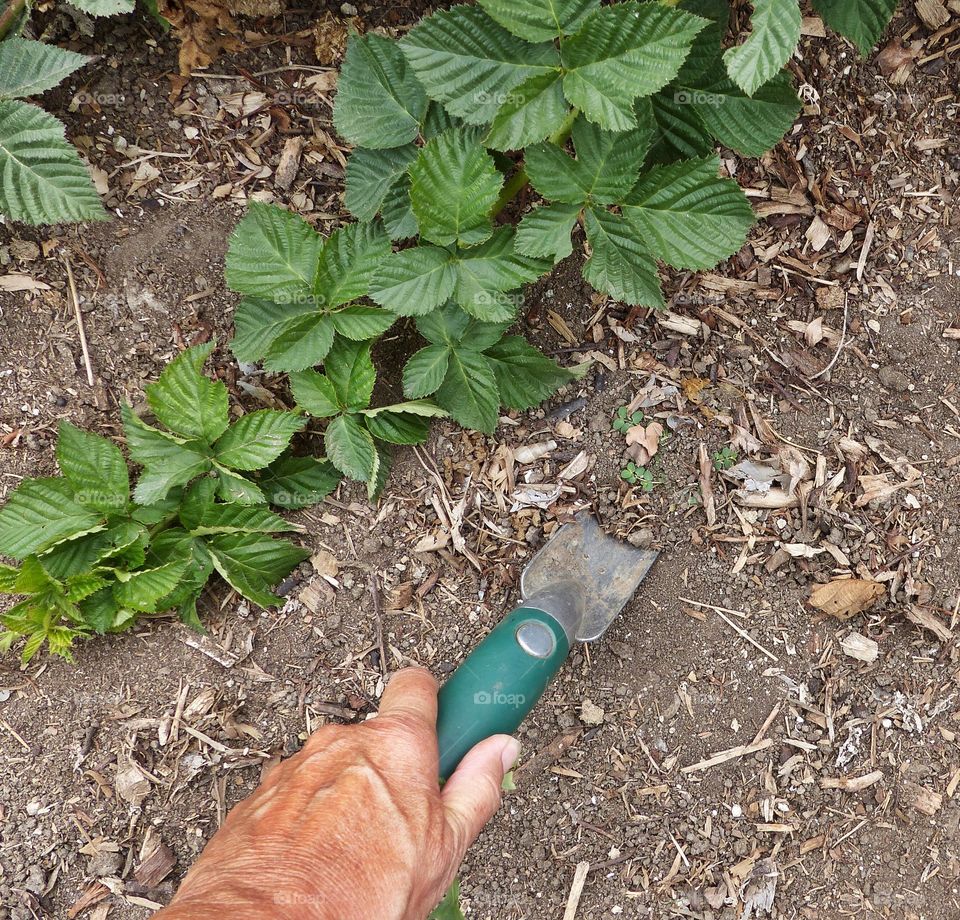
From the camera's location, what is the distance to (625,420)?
182 cm

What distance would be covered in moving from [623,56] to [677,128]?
0.28 meters

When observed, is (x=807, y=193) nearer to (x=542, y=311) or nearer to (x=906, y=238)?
(x=906, y=238)

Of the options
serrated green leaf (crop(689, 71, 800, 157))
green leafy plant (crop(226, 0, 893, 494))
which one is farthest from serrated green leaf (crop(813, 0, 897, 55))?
serrated green leaf (crop(689, 71, 800, 157))

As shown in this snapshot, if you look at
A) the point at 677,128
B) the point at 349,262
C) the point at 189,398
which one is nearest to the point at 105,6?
the point at 349,262

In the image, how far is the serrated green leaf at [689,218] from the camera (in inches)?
55.5

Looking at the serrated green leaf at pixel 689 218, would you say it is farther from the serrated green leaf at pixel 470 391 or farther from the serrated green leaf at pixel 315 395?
the serrated green leaf at pixel 315 395

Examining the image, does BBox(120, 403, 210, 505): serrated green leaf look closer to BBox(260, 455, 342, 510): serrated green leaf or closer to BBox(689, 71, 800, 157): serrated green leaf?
BBox(260, 455, 342, 510): serrated green leaf

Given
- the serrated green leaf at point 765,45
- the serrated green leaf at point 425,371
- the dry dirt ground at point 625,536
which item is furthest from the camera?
the dry dirt ground at point 625,536

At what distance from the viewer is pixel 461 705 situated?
1.38 m

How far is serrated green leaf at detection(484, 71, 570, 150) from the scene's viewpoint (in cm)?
129

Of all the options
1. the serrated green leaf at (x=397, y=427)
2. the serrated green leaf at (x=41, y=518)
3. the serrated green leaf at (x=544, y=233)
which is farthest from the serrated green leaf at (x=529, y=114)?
the serrated green leaf at (x=41, y=518)

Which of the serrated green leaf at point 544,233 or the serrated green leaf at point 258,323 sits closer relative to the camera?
the serrated green leaf at point 544,233

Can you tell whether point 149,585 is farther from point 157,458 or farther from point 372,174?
point 372,174

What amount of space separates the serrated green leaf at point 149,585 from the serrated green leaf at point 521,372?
742mm
